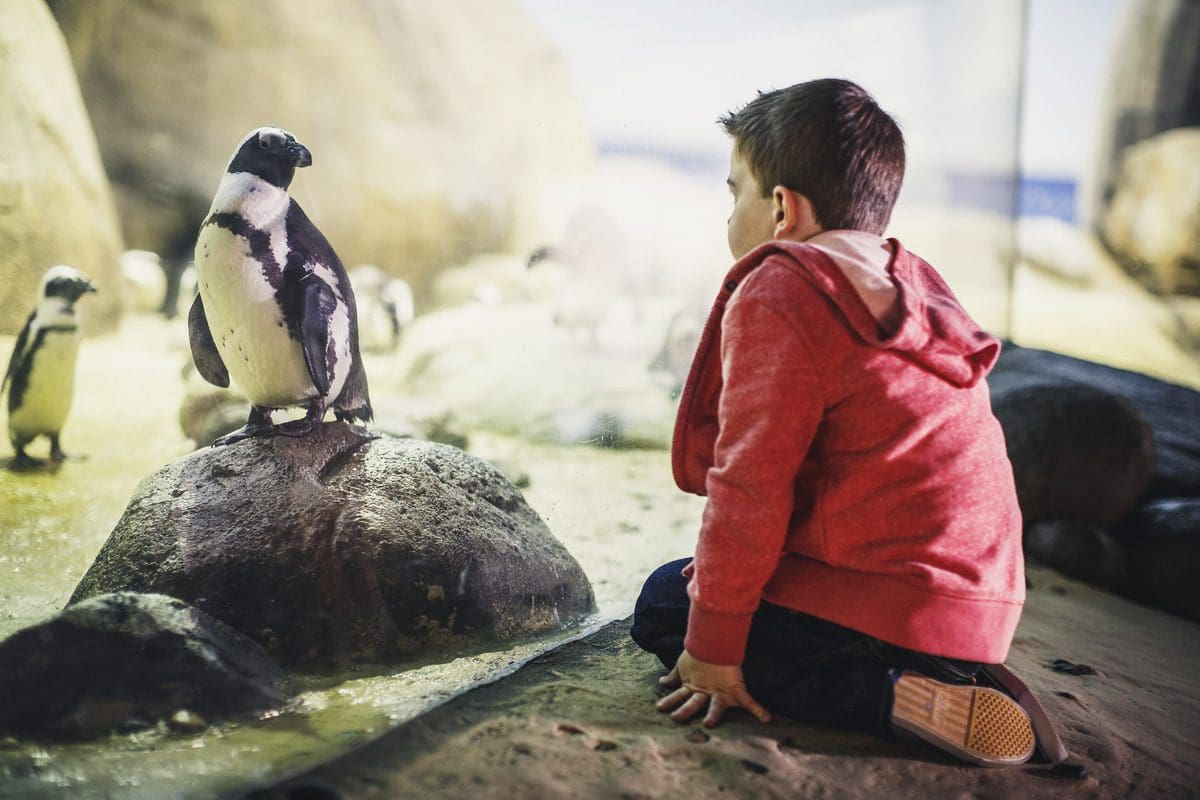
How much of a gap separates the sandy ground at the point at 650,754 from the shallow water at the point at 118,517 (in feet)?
0.49

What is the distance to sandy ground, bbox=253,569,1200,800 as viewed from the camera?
1412 millimetres

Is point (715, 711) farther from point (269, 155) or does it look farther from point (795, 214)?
point (269, 155)

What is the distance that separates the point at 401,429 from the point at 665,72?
216cm

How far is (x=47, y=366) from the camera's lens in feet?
9.45

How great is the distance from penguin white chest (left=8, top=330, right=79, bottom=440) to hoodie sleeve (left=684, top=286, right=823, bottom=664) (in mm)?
2311

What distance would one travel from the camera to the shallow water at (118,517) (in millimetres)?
1468

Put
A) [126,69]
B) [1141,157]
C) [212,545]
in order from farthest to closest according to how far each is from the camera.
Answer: [1141,157]
[126,69]
[212,545]

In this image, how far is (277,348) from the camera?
7.65 feet

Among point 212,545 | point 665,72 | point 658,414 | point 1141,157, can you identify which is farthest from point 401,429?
point 1141,157

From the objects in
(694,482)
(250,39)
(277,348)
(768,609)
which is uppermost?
(250,39)

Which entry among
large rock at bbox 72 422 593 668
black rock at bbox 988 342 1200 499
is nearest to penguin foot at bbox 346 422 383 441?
A: large rock at bbox 72 422 593 668

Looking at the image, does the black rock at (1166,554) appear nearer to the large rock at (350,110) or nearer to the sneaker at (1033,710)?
the sneaker at (1033,710)

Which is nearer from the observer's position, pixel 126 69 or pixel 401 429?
pixel 126 69

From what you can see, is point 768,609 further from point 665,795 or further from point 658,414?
point 658,414
